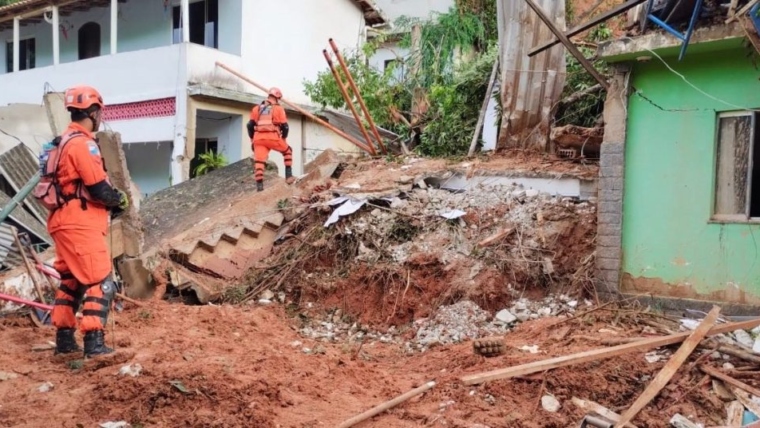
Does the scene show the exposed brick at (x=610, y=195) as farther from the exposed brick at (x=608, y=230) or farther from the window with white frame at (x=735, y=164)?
the window with white frame at (x=735, y=164)

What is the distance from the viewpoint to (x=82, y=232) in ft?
14.9

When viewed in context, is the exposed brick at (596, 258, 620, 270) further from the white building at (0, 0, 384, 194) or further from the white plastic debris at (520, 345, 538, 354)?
the white building at (0, 0, 384, 194)

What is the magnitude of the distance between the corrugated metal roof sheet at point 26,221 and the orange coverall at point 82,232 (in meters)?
2.41

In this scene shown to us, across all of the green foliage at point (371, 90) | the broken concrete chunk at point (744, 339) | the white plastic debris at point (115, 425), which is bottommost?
the white plastic debris at point (115, 425)

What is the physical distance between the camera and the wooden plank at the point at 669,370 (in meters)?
4.02

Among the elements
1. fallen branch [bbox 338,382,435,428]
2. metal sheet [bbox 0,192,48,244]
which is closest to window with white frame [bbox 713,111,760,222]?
fallen branch [bbox 338,382,435,428]

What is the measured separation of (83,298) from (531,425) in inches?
136

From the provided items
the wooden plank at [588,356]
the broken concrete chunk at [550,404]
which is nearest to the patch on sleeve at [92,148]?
the wooden plank at [588,356]

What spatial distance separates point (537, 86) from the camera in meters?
8.75

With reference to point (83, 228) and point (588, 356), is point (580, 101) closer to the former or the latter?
point (588, 356)

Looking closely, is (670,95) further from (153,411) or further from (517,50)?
(153,411)

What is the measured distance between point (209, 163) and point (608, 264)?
947 centimetres

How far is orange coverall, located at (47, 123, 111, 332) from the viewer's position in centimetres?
449

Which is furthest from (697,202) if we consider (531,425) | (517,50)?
(517,50)
